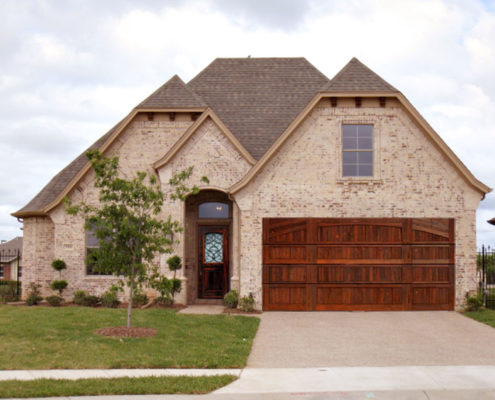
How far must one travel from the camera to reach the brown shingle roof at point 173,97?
20.1m

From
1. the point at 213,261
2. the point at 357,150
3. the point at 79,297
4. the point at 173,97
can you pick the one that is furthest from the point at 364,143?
the point at 79,297

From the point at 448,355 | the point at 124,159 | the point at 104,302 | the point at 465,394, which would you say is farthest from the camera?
the point at 124,159

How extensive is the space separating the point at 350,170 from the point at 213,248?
5.96m

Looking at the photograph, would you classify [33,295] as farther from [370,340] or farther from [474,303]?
[474,303]

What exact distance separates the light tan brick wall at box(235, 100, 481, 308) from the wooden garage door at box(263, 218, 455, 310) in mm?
327

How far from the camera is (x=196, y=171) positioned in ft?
62.5

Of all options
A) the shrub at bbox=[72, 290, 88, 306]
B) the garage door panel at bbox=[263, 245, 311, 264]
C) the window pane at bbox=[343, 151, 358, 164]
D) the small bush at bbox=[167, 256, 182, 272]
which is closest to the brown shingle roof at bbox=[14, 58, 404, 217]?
the window pane at bbox=[343, 151, 358, 164]

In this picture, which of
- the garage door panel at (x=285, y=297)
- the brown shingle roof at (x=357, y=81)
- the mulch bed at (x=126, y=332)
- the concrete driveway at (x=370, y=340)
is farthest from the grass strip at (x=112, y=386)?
the brown shingle roof at (x=357, y=81)

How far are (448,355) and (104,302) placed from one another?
12046 millimetres

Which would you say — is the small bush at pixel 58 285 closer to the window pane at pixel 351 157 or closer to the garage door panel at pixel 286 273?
the garage door panel at pixel 286 273

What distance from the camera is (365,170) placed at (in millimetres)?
18078

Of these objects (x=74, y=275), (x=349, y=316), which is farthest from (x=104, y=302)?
(x=349, y=316)

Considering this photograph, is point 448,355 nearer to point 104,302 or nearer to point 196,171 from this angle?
point 196,171

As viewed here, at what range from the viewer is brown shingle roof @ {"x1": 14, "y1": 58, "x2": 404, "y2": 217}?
20234 millimetres
